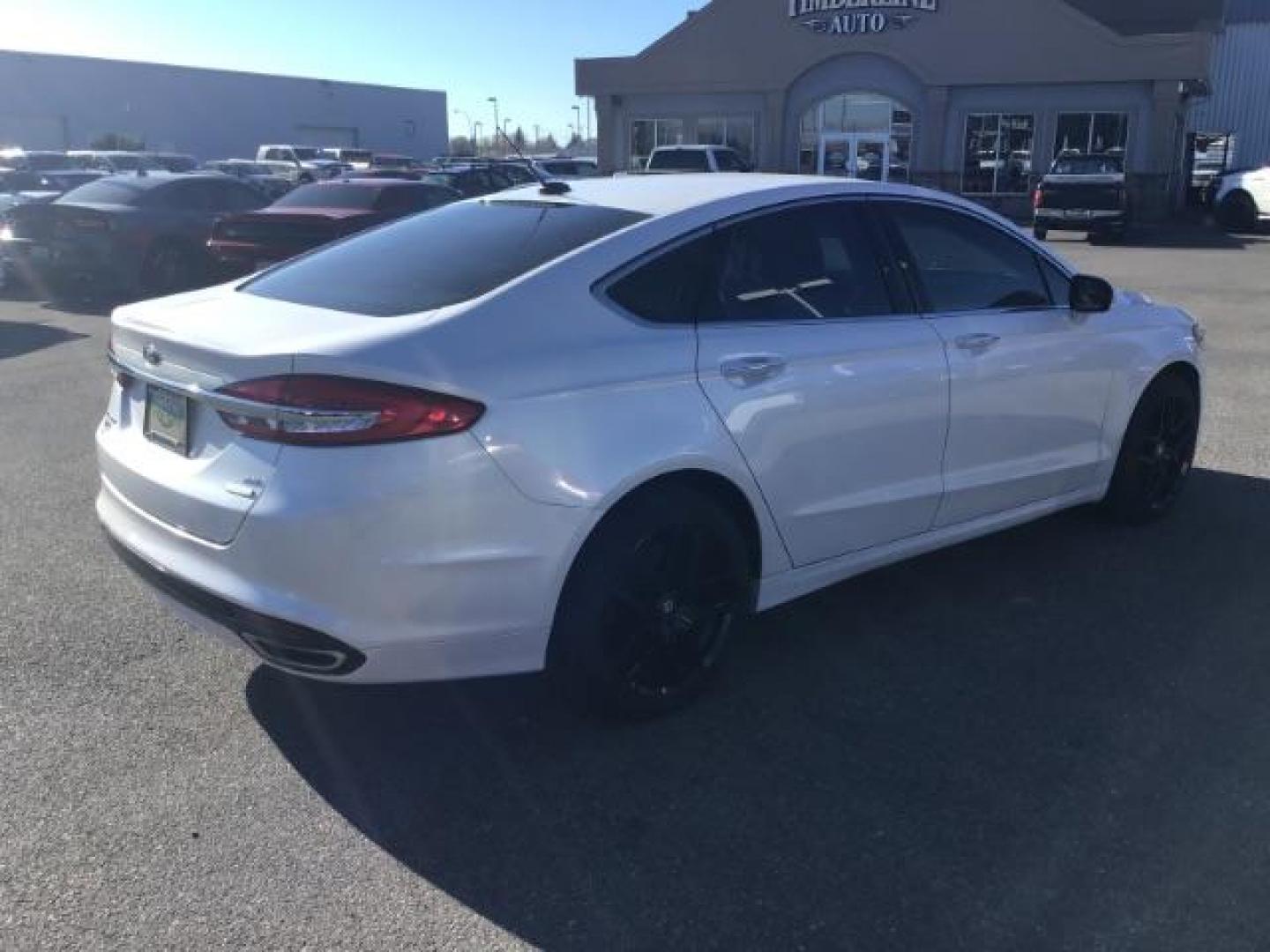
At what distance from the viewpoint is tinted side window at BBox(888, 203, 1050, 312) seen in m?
4.39

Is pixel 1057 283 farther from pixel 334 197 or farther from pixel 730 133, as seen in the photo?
pixel 730 133

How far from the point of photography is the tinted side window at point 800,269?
3779 millimetres

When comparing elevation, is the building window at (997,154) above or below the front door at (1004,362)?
above

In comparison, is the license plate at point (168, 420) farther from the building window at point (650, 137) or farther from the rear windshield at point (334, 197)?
the building window at point (650, 137)

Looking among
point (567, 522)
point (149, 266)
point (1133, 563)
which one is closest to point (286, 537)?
point (567, 522)

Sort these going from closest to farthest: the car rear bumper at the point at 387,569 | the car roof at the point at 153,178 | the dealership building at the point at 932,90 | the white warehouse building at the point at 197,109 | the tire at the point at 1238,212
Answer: the car rear bumper at the point at 387,569 → the car roof at the point at 153,178 → the tire at the point at 1238,212 → the dealership building at the point at 932,90 → the white warehouse building at the point at 197,109

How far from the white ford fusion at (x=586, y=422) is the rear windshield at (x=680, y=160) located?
23.9 meters

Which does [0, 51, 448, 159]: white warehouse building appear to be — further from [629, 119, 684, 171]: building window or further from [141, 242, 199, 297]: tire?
[141, 242, 199, 297]: tire

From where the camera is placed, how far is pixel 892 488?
13.7ft

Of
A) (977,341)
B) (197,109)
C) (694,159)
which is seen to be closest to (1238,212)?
(694,159)

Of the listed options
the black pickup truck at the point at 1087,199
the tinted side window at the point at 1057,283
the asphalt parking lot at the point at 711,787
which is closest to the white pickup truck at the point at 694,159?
the black pickup truck at the point at 1087,199

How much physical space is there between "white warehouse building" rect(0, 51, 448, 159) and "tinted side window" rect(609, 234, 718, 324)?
5901 cm

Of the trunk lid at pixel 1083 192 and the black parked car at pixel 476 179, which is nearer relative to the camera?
the black parked car at pixel 476 179

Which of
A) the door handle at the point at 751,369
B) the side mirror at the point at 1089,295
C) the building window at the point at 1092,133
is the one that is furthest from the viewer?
the building window at the point at 1092,133
